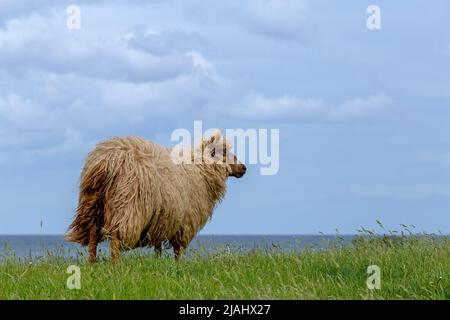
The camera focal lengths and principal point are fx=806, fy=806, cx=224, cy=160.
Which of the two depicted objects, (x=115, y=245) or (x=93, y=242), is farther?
(x=93, y=242)

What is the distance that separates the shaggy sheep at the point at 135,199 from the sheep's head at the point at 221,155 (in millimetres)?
900

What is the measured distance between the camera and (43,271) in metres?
11.9

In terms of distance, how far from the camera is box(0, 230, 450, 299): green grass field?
31.0 feet

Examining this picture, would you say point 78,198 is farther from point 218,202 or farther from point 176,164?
point 218,202

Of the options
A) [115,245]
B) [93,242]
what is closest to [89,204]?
[93,242]

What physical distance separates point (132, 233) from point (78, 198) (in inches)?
52.1

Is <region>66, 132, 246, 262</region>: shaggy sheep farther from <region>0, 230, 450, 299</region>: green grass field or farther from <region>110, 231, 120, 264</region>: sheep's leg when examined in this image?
<region>0, 230, 450, 299</region>: green grass field

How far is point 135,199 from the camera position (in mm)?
12586

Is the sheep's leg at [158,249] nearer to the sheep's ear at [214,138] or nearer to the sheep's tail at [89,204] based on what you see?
the sheep's tail at [89,204]

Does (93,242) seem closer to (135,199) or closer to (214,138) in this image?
(135,199)

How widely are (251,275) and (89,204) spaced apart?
3.49 metres
